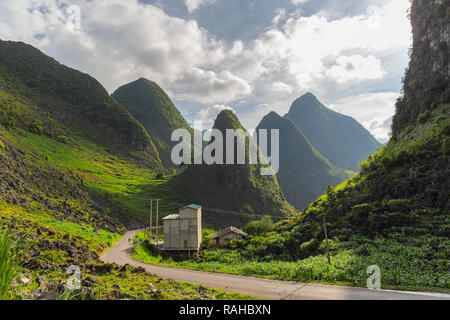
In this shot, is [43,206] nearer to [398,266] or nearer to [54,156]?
[398,266]

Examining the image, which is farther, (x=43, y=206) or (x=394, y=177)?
(x=43, y=206)

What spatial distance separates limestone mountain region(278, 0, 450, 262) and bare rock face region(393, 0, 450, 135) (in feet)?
0.46

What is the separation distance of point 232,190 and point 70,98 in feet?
408

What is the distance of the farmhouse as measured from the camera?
141 ft

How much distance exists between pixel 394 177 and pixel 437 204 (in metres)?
8.51

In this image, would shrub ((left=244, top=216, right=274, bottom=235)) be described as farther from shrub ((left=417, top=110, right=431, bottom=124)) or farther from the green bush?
shrub ((left=417, top=110, right=431, bottom=124))

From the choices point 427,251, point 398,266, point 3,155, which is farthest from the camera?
point 3,155

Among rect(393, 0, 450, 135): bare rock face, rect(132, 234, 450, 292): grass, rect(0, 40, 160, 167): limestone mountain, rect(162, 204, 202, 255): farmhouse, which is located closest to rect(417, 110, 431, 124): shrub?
rect(393, 0, 450, 135): bare rock face

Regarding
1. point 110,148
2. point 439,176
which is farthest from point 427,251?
point 110,148

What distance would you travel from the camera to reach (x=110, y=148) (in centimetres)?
13912

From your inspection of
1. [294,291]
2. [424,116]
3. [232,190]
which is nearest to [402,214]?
[294,291]

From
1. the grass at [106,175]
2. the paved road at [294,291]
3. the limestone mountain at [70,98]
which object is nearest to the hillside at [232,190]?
the grass at [106,175]

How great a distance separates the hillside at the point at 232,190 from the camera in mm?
109125

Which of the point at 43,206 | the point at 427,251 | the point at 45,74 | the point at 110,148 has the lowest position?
the point at 427,251
